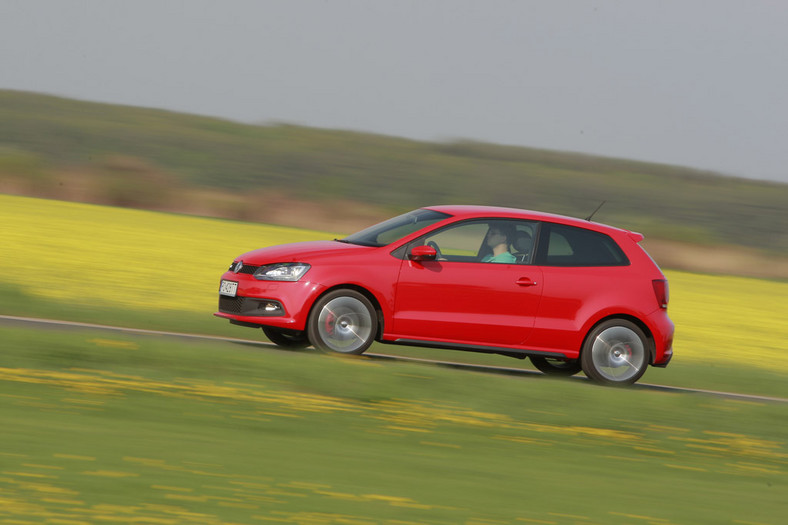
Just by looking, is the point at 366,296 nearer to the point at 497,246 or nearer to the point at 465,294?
the point at 465,294

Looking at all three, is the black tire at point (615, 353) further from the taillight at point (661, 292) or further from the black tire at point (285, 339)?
the black tire at point (285, 339)

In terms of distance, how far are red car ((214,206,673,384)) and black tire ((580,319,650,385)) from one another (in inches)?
0.4

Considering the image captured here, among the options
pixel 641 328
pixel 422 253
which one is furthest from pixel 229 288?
pixel 641 328

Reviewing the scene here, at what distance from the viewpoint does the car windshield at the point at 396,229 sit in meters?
11.2

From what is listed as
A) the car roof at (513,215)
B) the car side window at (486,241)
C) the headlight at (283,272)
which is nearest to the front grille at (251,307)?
the headlight at (283,272)

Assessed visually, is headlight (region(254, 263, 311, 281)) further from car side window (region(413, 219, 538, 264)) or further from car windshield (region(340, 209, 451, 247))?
car side window (region(413, 219, 538, 264))

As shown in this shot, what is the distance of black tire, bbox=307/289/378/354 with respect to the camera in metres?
10.6

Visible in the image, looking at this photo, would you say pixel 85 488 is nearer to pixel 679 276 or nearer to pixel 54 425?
pixel 54 425

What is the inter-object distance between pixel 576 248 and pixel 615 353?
115 cm

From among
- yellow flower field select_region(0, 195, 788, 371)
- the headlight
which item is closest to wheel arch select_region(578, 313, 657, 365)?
the headlight

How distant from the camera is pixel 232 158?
6156 centimetres

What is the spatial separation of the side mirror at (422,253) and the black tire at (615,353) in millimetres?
1882

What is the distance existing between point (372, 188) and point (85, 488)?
53.8 m

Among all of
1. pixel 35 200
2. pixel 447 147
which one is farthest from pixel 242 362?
pixel 447 147
